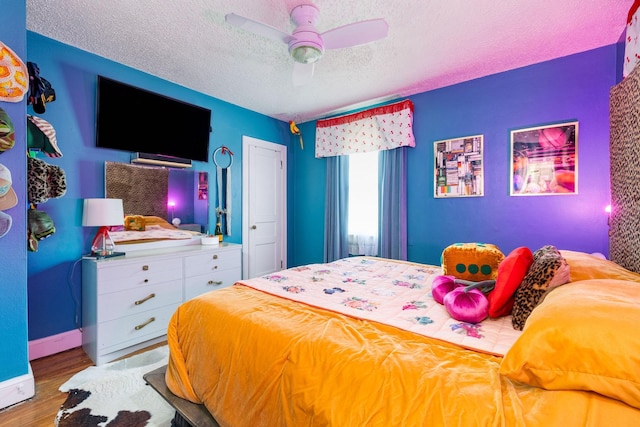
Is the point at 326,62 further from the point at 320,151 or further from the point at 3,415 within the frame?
the point at 3,415

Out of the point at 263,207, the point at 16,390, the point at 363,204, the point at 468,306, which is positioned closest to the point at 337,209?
the point at 363,204

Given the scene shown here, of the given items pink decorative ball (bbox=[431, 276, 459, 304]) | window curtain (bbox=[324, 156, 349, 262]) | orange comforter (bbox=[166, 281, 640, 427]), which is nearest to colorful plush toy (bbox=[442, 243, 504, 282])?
pink decorative ball (bbox=[431, 276, 459, 304])

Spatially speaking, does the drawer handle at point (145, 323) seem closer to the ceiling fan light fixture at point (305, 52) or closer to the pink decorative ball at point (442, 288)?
the pink decorative ball at point (442, 288)

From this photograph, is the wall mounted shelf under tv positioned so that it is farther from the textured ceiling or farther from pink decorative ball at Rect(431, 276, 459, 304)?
pink decorative ball at Rect(431, 276, 459, 304)

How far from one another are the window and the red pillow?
8.00 ft

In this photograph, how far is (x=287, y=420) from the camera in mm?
1005

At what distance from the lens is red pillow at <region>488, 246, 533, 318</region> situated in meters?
1.28

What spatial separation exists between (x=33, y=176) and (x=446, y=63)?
348 centimetres

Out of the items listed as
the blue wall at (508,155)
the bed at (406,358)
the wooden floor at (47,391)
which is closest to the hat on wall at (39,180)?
the wooden floor at (47,391)

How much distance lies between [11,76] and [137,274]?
1554mm

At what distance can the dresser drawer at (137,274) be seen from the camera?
7.42ft

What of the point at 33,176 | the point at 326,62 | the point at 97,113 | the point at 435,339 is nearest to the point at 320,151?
the point at 326,62

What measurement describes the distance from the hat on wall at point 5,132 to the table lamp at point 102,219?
744 mm

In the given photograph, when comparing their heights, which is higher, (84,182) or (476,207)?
(84,182)
